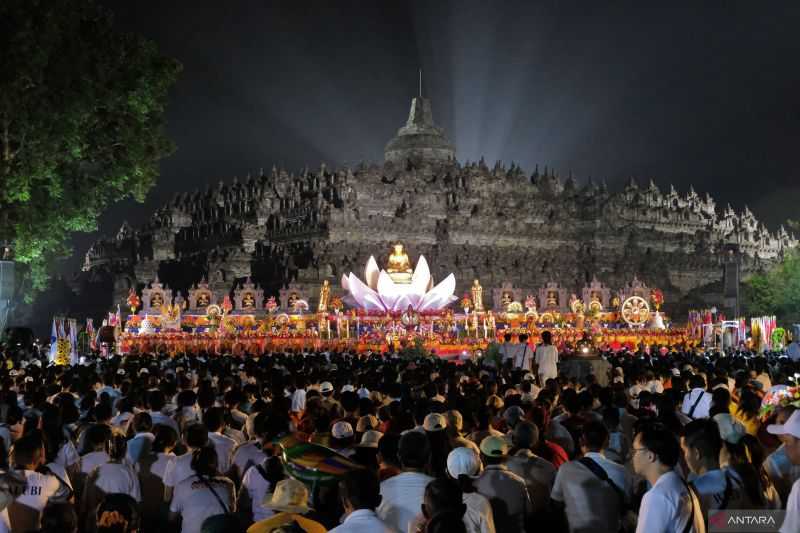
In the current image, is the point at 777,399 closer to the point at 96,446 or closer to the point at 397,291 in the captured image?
the point at 96,446

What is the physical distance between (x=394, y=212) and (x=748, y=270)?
29701 millimetres

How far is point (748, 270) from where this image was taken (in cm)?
8175

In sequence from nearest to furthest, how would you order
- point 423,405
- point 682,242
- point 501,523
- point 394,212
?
point 501,523, point 423,405, point 394,212, point 682,242

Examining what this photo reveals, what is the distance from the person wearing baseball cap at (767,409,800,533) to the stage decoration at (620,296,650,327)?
42593 millimetres

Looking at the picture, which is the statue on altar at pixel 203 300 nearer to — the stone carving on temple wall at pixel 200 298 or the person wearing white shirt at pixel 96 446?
the stone carving on temple wall at pixel 200 298

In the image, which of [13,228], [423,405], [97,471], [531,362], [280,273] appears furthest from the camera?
[280,273]

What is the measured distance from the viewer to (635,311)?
5056cm

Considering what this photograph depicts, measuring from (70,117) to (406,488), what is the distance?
75.8ft

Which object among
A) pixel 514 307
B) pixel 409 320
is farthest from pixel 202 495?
pixel 514 307

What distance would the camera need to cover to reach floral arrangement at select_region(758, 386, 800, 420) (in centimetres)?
1074

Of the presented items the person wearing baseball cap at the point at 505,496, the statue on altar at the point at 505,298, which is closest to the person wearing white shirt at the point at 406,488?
the person wearing baseball cap at the point at 505,496

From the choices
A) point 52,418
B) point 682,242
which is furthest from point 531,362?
point 682,242

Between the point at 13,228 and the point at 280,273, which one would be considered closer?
the point at 13,228

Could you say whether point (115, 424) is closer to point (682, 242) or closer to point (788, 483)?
point (788, 483)
